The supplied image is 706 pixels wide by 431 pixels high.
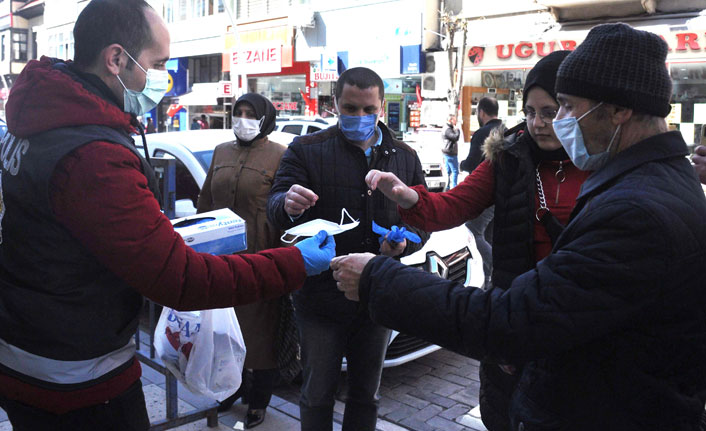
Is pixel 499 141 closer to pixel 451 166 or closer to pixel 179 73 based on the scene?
pixel 451 166

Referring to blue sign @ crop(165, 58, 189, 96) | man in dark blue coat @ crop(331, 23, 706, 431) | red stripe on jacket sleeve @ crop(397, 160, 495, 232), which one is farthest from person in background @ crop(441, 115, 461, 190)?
blue sign @ crop(165, 58, 189, 96)

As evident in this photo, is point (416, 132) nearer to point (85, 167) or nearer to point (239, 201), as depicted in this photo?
point (239, 201)

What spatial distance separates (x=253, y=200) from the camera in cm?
440

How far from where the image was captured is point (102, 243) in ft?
6.07

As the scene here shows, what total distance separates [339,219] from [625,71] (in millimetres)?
1728

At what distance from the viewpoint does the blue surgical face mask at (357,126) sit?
3.26 m

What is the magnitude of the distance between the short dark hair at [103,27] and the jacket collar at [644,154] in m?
1.50

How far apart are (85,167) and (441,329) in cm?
107

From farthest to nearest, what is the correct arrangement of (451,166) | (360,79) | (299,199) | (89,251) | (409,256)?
(451,166) < (409,256) < (360,79) < (299,199) < (89,251)

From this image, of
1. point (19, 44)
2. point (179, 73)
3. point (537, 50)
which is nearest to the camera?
point (537, 50)

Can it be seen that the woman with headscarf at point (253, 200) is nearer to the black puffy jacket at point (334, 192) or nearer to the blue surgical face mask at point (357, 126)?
the black puffy jacket at point (334, 192)

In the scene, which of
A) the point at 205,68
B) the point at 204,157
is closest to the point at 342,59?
the point at 205,68

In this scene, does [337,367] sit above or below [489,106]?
below

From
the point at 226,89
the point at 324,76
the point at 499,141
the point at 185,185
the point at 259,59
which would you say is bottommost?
the point at 185,185
